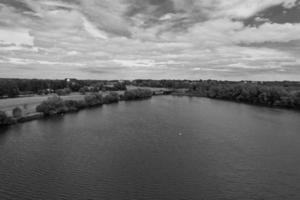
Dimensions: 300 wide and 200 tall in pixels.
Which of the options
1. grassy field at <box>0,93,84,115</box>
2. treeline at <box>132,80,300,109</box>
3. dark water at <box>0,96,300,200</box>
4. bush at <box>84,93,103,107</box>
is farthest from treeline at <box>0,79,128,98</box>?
treeline at <box>132,80,300,109</box>

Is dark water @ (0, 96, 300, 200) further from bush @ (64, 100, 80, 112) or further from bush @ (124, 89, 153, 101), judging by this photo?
bush @ (124, 89, 153, 101)

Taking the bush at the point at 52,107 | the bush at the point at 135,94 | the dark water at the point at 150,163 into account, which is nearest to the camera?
the dark water at the point at 150,163

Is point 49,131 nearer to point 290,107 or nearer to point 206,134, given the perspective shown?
point 206,134

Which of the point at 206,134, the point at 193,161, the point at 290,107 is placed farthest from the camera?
the point at 290,107

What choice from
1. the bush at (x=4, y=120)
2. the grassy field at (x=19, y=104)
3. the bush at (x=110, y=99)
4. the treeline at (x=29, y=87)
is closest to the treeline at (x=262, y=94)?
the bush at (x=110, y=99)

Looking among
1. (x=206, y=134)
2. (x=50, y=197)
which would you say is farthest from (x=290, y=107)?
(x=50, y=197)

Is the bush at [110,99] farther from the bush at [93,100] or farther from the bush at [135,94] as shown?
the bush at [135,94]
